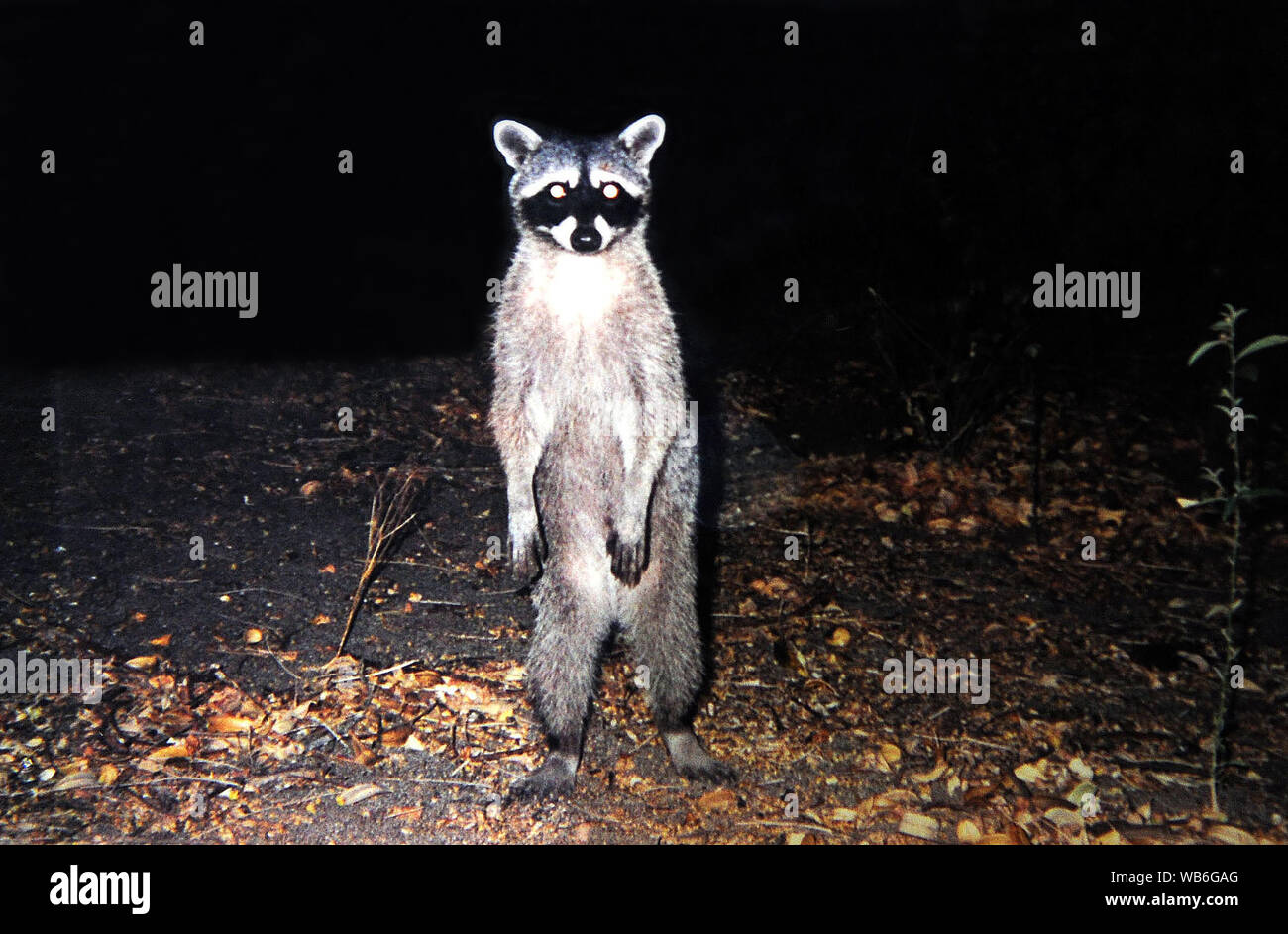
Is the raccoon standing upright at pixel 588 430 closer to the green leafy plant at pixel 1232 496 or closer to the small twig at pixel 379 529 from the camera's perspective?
the small twig at pixel 379 529

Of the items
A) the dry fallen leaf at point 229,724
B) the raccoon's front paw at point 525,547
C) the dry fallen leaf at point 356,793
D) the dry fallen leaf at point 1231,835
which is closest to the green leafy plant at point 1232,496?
the dry fallen leaf at point 1231,835

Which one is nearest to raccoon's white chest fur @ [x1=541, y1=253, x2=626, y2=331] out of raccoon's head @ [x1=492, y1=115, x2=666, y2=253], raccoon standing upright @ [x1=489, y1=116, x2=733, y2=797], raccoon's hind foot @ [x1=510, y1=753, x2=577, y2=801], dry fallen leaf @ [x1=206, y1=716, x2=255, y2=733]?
raccoon standing upright @ [x1=489, y1=116, x2=733, y2=797]

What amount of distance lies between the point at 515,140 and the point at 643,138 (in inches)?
22.9

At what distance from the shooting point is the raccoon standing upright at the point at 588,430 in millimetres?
4656

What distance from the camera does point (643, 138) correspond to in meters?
4.70

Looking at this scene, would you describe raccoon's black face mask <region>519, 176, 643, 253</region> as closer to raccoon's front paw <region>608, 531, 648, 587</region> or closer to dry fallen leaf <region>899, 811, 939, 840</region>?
raccoon's front paw <region>608, 531, 648, 587</region>

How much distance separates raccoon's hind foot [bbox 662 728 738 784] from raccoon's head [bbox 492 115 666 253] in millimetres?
2417

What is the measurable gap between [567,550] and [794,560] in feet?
8.47

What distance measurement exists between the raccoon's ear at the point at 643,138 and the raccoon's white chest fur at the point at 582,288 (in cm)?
51

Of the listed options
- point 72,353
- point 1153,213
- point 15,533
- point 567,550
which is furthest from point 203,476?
point 1153,213

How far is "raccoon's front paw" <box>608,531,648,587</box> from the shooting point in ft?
15.8

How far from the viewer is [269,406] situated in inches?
328
